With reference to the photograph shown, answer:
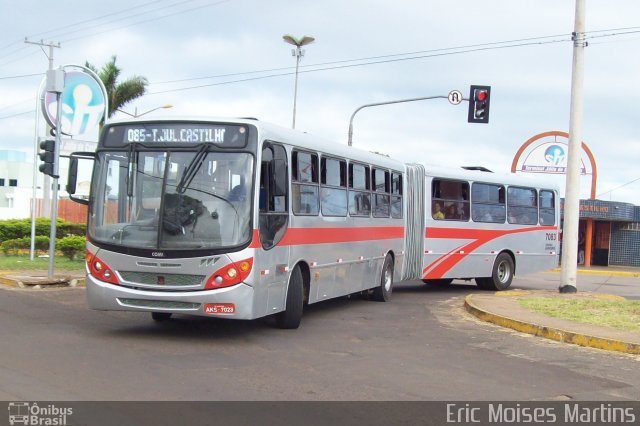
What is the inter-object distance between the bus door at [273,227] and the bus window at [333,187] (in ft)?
5.08

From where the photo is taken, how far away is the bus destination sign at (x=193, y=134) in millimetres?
9625

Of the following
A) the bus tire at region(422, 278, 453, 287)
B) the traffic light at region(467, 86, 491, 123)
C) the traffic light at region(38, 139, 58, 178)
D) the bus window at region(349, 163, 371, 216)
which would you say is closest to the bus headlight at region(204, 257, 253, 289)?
the bus window at region(349, 163, 371, 216)

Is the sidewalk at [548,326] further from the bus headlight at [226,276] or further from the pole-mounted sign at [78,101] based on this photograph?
the pole-mounted sign at [78,101]

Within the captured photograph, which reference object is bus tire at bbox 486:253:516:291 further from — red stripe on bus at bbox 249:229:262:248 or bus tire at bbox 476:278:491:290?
red stripe on bus at bbox 249:229:262:248

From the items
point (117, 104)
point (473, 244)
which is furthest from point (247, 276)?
point (117, 104)

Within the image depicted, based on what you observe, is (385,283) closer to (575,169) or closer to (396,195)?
(396,195)

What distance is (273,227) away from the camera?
396 inches

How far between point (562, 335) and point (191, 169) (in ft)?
19.6

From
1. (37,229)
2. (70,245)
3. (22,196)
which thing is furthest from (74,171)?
(22,196)

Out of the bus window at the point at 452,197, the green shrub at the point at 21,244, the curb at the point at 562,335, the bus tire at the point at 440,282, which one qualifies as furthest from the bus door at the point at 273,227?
the green shrub at the point at 21,244

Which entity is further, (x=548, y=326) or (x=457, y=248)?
(x=457, y=248)
